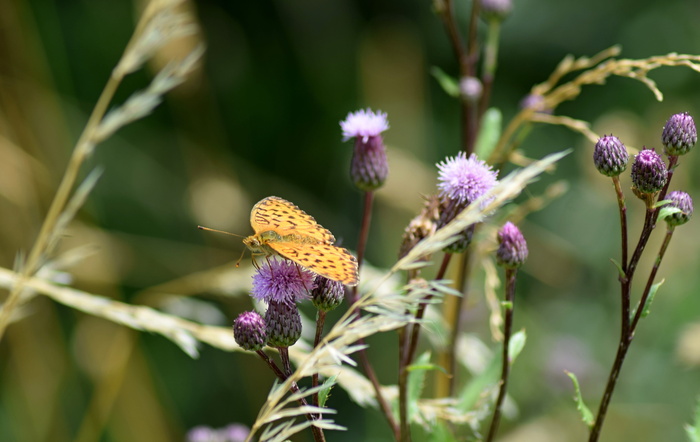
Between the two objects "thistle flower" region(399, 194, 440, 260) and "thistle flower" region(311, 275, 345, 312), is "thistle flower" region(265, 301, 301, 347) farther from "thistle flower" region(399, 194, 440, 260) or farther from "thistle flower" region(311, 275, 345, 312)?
"thistle flower" region(399, 194, 440, 260)

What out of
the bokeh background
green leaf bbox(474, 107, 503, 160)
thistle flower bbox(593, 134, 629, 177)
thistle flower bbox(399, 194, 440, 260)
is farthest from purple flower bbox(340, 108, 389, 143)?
the bokeh background

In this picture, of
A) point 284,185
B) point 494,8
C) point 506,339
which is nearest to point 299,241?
point 506,339

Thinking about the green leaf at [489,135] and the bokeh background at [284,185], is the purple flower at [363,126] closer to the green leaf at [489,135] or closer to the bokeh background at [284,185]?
the green leaf at [489,135]

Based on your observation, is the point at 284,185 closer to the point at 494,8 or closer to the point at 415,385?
the point at 494,8

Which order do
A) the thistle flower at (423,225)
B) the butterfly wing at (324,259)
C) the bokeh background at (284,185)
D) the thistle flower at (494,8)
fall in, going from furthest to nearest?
the bokeh background at (284,185)
the thistle flower at (494,8)
the thistle flower at (423,225)
the butterfly wing at (324,259)

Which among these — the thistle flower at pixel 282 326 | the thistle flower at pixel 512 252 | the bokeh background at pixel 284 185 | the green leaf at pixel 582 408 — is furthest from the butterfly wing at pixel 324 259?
the bokeh background at pixel 284 185

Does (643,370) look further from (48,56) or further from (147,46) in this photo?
(48,56)
